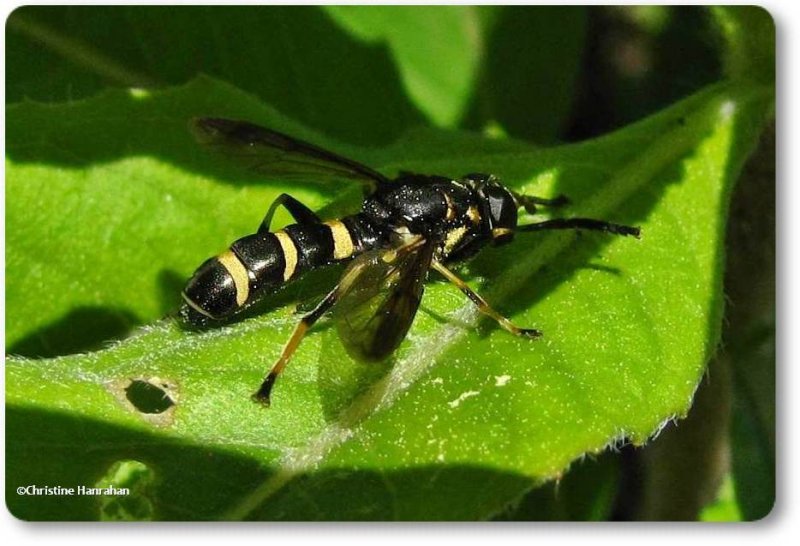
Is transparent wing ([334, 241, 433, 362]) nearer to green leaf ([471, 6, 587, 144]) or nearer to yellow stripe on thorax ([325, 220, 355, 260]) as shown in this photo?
yellow stripe on thorax ([325, 220, 355, 260])

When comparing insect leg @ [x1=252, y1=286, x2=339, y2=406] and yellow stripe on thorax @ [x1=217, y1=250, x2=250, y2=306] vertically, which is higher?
yellow stripe on thorax @ [x1=217, y1=250, x2=250, y2=306]

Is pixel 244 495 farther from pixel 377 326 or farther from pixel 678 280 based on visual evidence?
pixel 678 280

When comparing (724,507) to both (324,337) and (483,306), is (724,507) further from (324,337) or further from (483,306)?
(324,337)

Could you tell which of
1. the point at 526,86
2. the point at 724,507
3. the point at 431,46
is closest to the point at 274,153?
the point at 431,46

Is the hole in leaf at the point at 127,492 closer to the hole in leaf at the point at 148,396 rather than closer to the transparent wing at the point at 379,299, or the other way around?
the hole in leaf at the point at 148,396

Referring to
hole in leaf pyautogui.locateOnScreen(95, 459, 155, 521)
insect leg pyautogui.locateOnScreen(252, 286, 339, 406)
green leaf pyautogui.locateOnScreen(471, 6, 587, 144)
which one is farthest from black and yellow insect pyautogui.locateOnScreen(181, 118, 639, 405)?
green leaf pyautogui.locateOnScreen(471, 6, 587, 144)
